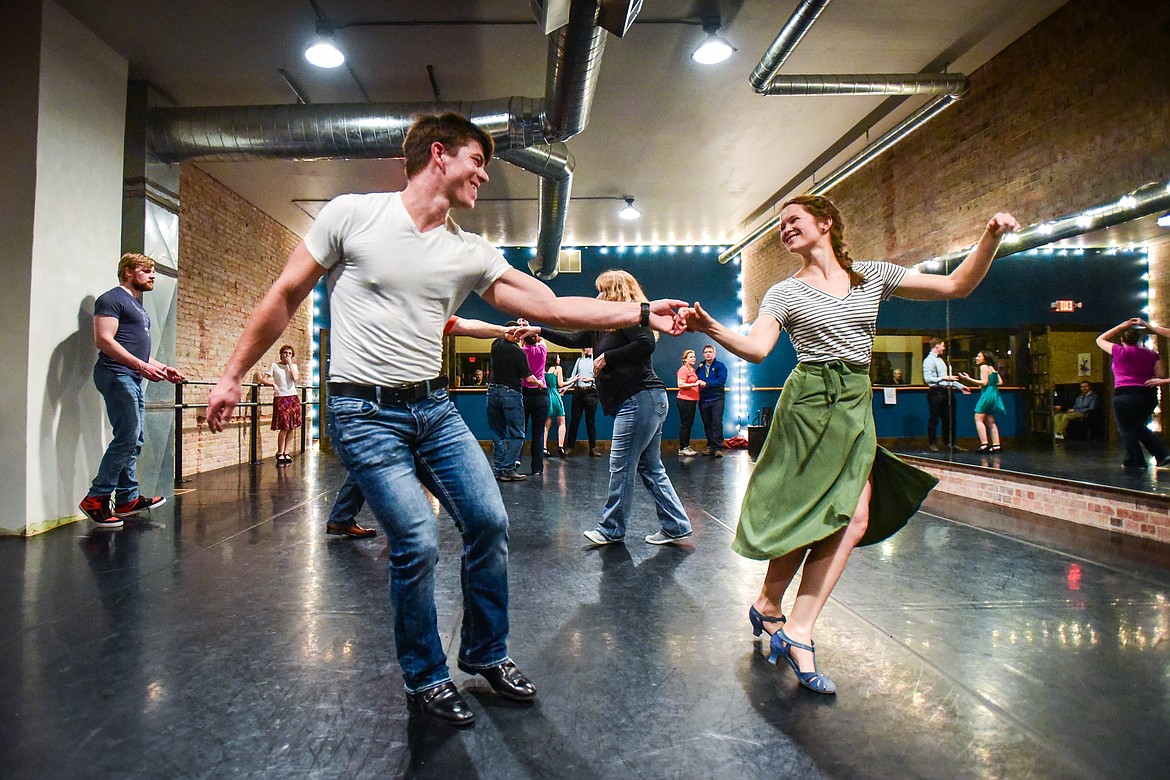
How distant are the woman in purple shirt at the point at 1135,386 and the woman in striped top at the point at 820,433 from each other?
3.39 metres

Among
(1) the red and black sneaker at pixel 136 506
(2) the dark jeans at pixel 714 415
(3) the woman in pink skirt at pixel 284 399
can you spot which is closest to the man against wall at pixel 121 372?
(1) the red and black sneaker at pixel 136 506

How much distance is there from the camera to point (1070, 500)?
4586mm

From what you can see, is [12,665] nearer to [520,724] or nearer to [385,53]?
[520,724]

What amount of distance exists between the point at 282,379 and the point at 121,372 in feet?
16.4

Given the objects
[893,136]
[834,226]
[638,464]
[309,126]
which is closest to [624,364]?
[638,464]

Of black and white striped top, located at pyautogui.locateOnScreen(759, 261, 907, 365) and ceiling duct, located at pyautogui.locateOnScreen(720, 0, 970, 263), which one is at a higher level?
ceiling duct, located at pyautogui.locateOnScreen(720, 0, 970, 263)

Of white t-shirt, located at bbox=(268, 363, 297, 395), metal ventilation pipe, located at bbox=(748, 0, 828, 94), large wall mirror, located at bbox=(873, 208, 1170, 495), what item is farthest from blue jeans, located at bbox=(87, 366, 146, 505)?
large wall mirror, located at bbox=(873, 208, 1170, 495)

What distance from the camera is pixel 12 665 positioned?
6.77 feet

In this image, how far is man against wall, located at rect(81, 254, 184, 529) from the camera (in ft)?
14.1

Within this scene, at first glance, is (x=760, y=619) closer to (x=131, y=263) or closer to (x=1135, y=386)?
(x=1135, y=386)

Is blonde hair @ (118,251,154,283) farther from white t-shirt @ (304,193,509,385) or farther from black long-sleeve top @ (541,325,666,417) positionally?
white t-shirt @ (304,193,509,385)

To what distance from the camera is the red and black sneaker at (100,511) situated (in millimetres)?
4334

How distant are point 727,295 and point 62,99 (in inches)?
420

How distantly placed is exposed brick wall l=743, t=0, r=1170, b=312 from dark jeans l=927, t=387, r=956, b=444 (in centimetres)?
149
